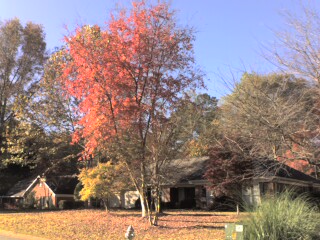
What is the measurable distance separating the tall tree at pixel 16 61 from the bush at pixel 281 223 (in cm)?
2859

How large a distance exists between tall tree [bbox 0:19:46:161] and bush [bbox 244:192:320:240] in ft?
93.8

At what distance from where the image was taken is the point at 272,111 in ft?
36.3

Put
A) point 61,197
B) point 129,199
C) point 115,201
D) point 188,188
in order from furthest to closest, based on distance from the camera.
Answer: point 61,197
point 115,201
point 129,199
point 188,188

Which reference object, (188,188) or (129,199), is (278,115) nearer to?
(188,188)

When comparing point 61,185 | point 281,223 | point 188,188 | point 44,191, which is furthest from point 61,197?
point 281,223

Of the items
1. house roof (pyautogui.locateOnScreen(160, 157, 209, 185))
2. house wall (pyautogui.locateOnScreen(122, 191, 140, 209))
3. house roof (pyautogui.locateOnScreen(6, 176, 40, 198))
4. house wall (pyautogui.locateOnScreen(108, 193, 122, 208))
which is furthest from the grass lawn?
house roof (pyautogui.locateOnScreen(6, 176, 40, 198))

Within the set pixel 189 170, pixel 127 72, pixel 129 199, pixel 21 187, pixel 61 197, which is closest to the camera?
pixel 127 72

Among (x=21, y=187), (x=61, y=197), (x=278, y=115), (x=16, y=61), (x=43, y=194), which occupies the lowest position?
(x=61, y=197)

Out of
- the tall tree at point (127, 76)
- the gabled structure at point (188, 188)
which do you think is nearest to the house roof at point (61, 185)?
the gabled structure at point (188, 188)

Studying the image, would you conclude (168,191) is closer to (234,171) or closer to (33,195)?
(234,171)

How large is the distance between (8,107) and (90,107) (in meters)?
22.3

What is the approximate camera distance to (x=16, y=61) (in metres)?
34.6

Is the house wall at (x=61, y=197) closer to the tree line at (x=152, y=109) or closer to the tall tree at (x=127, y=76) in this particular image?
the tree line at (x=152, y=109)

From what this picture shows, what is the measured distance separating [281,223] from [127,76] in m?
9.61
